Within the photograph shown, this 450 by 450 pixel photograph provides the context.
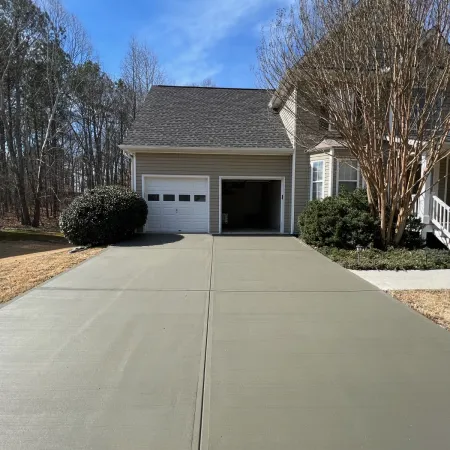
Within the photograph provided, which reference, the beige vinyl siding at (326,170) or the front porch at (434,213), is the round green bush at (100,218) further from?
the front porch at (434,213)

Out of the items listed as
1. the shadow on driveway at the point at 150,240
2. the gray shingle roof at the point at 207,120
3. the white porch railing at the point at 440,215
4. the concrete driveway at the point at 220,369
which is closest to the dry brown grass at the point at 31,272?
the concrete driveway at the point at 220,369

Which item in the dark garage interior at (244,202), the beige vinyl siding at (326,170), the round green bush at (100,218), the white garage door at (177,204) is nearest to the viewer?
the round green bush at (100,218)

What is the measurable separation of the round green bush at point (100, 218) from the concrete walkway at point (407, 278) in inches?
279

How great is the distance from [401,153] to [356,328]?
6185 mm

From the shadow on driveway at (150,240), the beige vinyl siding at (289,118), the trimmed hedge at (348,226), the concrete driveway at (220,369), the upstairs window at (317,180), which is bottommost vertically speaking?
the concrete driveway at (220,369)

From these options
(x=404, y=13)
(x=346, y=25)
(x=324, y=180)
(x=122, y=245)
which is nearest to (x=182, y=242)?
(x=122, y=245)

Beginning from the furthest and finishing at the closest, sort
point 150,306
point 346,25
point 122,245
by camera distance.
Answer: point 122,245 → point 346,25 → point 150,306

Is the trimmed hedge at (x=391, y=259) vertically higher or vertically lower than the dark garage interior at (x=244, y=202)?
lower

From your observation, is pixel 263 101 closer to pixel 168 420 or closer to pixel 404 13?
pixel 404 13

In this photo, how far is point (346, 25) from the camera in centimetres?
828

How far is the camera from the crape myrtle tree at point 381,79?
7.90 m

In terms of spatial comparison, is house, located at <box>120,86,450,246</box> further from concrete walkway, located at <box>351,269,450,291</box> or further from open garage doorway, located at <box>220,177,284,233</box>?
concrete walkway, located at <box>351,269,450,291</box>

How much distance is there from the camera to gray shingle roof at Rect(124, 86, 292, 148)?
13.1m

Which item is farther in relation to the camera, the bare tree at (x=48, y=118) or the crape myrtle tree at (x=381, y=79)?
the bare tree at (x=48, y=118)
